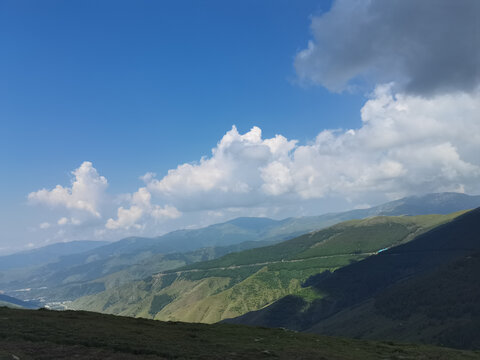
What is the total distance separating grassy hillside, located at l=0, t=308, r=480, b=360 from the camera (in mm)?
44188

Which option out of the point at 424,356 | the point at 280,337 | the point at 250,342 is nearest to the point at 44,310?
the point at 250,342

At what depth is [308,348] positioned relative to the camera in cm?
6438

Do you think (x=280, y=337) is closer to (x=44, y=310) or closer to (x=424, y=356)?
(x=424, y=356)

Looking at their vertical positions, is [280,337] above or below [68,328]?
below

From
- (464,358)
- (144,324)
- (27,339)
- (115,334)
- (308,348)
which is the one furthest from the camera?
(144,324)

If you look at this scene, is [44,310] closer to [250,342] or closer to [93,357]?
[93,357]

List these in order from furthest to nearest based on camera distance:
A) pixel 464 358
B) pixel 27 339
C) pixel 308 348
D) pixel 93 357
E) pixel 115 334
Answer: pixel 464 358 → pixel 308 348 → pixel 115 334 → pixel 27 339 → pixel 93 357

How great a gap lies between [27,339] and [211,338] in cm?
3423

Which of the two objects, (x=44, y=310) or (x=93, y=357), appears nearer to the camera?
(x=93, y=357)

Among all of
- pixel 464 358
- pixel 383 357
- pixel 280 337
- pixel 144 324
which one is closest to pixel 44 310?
pixel 144 324

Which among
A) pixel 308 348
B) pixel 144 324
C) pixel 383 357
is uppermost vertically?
pixel 144 324

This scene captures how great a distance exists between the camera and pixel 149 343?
5275 centimetres

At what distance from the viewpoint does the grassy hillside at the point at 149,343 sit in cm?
4419

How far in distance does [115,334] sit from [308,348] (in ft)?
127
